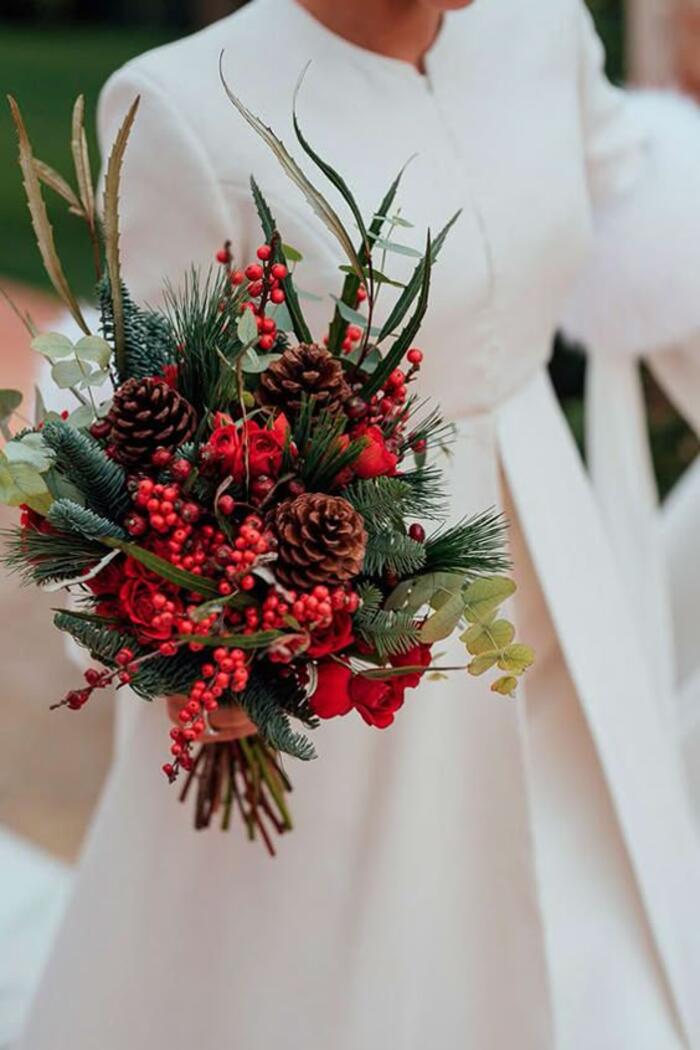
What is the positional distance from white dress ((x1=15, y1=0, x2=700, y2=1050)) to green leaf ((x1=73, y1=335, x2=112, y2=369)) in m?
0.40

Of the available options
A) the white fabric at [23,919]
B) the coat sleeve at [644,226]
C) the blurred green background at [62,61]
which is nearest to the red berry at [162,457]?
the coat sleeve at [644,226]

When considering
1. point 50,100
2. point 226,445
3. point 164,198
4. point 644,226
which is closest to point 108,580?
point 226,445

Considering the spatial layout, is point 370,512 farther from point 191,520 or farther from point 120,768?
point 120,768

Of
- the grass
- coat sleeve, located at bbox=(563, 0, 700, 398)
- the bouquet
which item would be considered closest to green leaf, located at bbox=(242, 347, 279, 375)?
the bouquet

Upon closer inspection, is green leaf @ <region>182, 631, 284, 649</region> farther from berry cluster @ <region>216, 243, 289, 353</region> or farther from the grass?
the grass

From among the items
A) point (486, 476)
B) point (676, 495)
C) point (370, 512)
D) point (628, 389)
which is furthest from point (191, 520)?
point (676, 495)

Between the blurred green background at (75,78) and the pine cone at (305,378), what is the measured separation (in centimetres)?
259

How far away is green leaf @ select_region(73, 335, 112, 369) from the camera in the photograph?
1.29 meters

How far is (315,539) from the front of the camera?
1212 millimetres

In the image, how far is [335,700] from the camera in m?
1.34

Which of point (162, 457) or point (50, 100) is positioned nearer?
point (162, 457)

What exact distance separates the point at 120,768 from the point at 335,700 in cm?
66

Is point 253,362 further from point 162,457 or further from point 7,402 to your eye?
point 7,402

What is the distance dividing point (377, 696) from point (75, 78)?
11664mm
